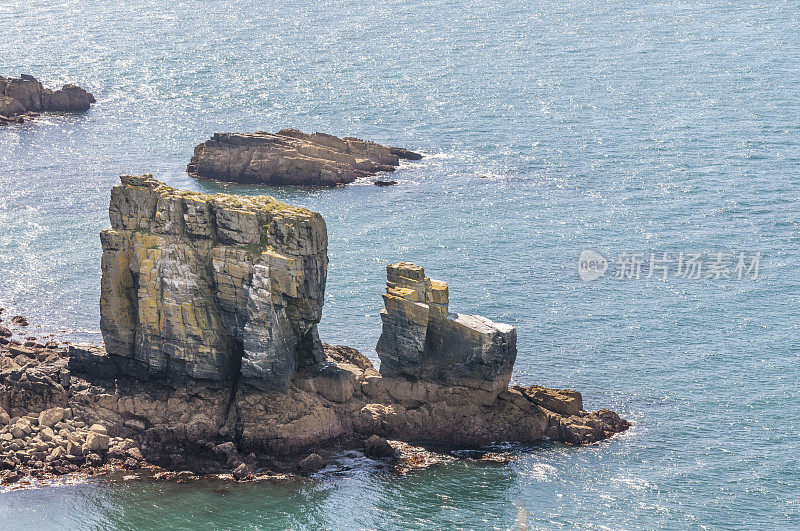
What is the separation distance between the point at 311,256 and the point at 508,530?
968 inches

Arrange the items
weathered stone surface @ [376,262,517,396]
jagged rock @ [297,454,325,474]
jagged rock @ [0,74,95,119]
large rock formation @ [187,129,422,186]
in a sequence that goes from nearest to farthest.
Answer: jagged rock @ [297,454,325,474] < weathered stone surface @ [376,262,517,396] < large rock formation @ [187,129,422,186] < jagged rock @ [0,74,95,119]

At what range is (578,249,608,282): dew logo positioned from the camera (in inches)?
5212

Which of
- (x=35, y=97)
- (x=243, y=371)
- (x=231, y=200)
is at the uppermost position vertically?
(x=231, y=200)

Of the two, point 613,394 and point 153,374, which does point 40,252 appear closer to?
point 153,374

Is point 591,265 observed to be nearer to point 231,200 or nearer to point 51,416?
point 231,200

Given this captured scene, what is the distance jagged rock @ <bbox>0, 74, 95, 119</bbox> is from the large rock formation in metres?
36.6

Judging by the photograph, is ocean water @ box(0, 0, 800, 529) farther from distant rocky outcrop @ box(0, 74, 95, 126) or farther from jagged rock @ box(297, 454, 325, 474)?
distant rocky outcrop @ box(0, 74, 95, 126)

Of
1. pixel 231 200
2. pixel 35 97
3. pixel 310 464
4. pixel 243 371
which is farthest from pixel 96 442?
pixel 35 97

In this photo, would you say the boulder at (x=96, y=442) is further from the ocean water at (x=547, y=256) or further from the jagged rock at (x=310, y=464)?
the jagged rock at (x=310, y=464)

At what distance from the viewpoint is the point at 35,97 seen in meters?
194

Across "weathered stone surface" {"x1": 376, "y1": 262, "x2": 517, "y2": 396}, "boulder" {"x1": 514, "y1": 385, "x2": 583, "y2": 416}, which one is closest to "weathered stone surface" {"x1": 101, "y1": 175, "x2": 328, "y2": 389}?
"weathered stone surface" {"x1": 376, "y1": 262, "x2": 517, "y2": 396}

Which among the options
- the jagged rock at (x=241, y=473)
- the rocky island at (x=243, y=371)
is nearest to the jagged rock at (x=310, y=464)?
the rocky island at (x=243, y=371)

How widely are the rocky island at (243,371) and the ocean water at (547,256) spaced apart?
3.63 meters

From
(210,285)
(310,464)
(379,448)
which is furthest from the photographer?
(210,285)
